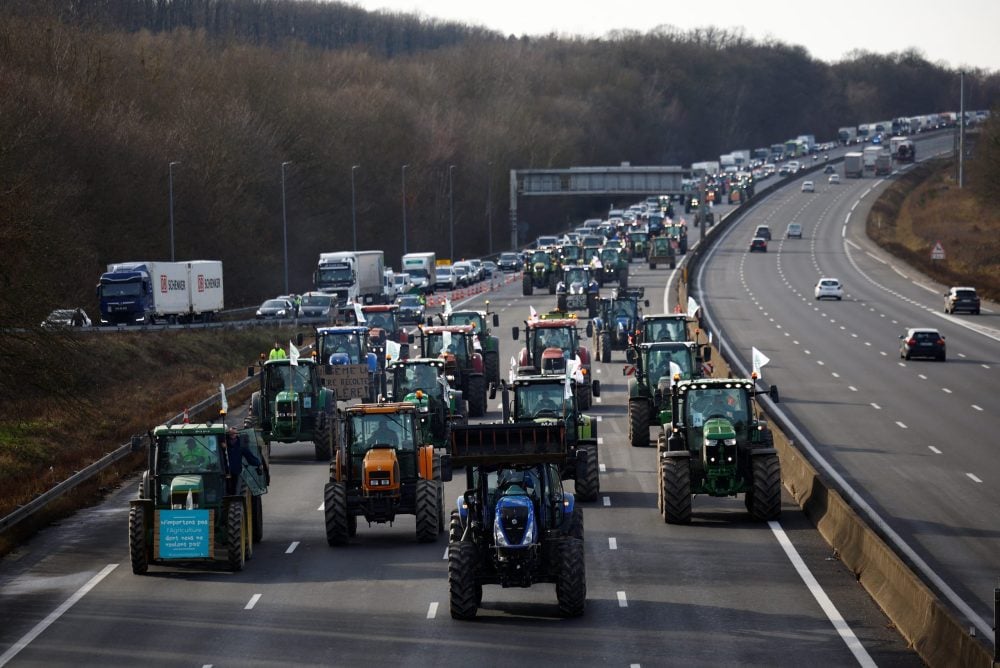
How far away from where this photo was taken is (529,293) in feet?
320

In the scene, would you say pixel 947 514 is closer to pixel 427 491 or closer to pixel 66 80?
pixel 427 491

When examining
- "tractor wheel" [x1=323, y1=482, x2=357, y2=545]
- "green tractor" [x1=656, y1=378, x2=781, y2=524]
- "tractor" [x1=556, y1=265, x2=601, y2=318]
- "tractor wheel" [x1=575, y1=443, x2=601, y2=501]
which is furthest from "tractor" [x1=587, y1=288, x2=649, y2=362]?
"tractor wheel" [x1=323, y1=482, x2=357, y2=545]

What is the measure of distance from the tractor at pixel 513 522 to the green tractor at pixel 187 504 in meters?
4.86

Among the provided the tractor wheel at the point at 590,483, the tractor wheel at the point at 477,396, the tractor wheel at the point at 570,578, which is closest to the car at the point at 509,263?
the tractor wheel at the point at 477,396

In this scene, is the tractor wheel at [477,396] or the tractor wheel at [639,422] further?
the tractor wheel at [477,396]

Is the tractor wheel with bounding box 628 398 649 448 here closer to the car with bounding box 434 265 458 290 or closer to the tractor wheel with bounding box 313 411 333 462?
the tractor wheel with bounding box 313 411 333 462

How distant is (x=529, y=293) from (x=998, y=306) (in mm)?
26460

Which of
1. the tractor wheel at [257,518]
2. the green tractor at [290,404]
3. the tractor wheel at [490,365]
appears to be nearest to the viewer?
the tractor wheel at [257,518]

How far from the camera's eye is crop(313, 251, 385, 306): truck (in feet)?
289

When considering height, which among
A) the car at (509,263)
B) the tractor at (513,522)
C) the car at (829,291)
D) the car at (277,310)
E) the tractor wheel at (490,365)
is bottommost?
the car at (509,263)

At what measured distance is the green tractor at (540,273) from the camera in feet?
320

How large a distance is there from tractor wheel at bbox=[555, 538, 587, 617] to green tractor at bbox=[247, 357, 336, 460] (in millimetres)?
16977

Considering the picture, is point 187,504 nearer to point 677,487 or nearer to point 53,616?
point 53,616

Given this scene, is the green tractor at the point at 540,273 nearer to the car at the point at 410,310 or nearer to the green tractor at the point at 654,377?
the car at the point at 410,310
